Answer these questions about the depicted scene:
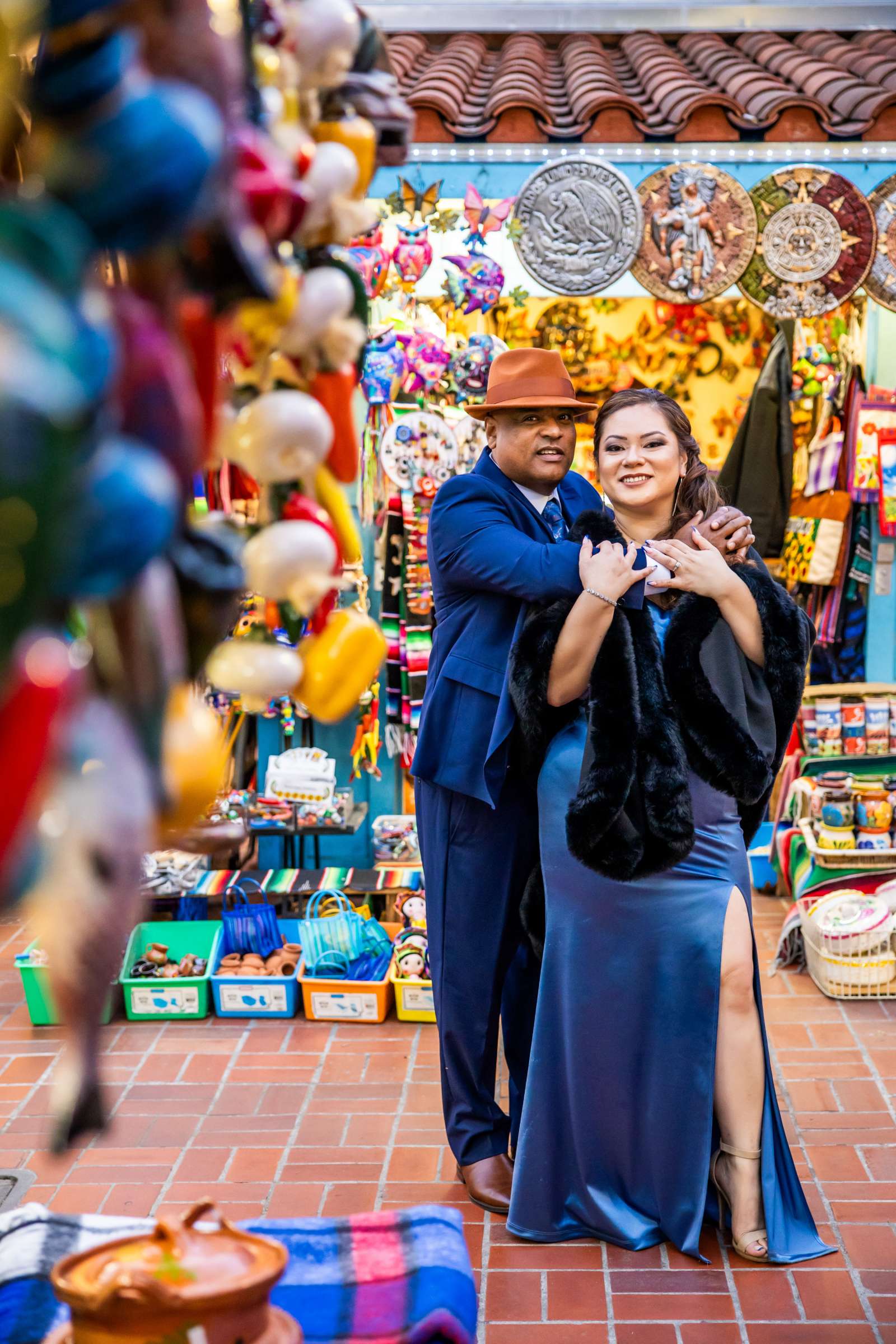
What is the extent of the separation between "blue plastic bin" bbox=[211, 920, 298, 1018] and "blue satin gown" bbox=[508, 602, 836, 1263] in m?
1.64

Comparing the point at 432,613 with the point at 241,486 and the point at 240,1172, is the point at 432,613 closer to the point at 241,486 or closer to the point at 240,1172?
the point at 240,1172

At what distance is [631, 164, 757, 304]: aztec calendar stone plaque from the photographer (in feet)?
15.8

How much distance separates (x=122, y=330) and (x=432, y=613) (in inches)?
184

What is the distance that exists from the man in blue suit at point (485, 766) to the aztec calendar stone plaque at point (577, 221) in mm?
1494

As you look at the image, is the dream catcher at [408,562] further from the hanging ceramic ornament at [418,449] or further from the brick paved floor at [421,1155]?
the brick paved floor at [421,1155]

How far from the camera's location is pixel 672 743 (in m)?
3.07

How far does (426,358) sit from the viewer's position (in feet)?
16.2

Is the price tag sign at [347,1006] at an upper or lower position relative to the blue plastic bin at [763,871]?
lower

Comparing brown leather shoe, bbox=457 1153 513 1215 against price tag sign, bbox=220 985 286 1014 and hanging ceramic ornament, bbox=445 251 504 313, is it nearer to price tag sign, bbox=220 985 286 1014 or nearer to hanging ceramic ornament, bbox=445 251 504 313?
price tag sign, bbox=220 985 286 1014

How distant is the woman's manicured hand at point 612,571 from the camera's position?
3.00 meters

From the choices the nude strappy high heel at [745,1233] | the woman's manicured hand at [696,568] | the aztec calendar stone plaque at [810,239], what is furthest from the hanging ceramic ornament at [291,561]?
the aztec calendar stone plaque at [810,239]

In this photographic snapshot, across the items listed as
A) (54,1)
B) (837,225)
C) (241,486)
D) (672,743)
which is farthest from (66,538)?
(837,225)

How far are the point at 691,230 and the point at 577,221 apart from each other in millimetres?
416

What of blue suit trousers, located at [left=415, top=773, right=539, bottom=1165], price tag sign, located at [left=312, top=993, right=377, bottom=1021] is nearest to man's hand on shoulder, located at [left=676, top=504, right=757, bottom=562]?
blue suit trousers, located at [left=415, top=773, right=539, bottom=1165]
